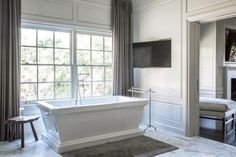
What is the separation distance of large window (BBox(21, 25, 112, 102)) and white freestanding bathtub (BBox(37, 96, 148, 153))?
0.58 metres

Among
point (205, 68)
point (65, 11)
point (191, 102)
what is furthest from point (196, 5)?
point (65, 11)

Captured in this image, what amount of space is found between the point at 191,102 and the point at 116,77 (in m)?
1.79

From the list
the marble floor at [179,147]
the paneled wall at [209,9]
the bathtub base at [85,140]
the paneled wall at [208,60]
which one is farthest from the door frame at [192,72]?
the paneled wall at [208,60]

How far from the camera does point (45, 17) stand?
436 centimetres

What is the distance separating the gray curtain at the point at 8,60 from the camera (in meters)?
3.86

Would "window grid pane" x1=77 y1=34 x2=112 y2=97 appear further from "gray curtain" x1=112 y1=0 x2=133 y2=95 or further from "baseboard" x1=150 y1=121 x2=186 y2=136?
"baseboard" x1=150 y1=121 x2=186 y2=136

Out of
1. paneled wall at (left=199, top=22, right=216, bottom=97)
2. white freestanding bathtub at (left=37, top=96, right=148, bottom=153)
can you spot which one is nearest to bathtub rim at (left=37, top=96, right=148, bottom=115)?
white freestanding bathtub at (left=37, top=96, right=148, bottom=153)

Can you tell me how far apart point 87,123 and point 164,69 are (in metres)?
2.08

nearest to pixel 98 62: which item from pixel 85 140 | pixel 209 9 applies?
pixel 85 140

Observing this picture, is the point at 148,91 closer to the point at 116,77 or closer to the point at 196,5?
the point at 116,77

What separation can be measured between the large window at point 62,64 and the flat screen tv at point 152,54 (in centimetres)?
67

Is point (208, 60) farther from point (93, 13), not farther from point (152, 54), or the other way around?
point (93, 13)

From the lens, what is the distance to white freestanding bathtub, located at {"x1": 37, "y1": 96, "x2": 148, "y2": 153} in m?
3.40

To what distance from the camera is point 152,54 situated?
4.81 meters
